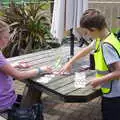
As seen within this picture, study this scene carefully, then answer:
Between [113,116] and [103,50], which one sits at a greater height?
[103,50]

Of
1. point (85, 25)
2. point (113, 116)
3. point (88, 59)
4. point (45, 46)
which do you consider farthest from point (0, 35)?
point (45, 46)

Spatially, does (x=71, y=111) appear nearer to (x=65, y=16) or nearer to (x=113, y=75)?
(x=65, y=16)

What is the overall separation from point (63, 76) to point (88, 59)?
3.23ft

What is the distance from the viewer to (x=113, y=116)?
2.86 metres

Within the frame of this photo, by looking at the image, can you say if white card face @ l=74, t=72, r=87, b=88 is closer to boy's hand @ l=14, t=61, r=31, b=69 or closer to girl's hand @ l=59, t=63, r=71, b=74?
girl's hand @ l=59, t=63, r=71, b=74

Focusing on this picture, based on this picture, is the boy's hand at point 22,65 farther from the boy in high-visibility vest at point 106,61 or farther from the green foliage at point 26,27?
the green foliage at point 26,27

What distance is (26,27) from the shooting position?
7.29m

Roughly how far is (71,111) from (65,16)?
132 cm

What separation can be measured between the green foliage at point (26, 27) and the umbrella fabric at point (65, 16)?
2.55 meters

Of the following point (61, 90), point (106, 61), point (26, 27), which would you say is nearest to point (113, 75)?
point (106, 61)

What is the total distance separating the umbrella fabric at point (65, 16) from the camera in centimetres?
454

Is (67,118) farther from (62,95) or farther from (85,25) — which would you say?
(85,25)

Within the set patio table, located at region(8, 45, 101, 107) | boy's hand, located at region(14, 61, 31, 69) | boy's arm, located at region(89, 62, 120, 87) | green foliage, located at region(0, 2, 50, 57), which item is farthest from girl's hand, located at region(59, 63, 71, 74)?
green foliage, located at region(0, 2, 50, 57)

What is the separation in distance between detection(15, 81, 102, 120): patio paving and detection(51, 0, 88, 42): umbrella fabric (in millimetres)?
1016
